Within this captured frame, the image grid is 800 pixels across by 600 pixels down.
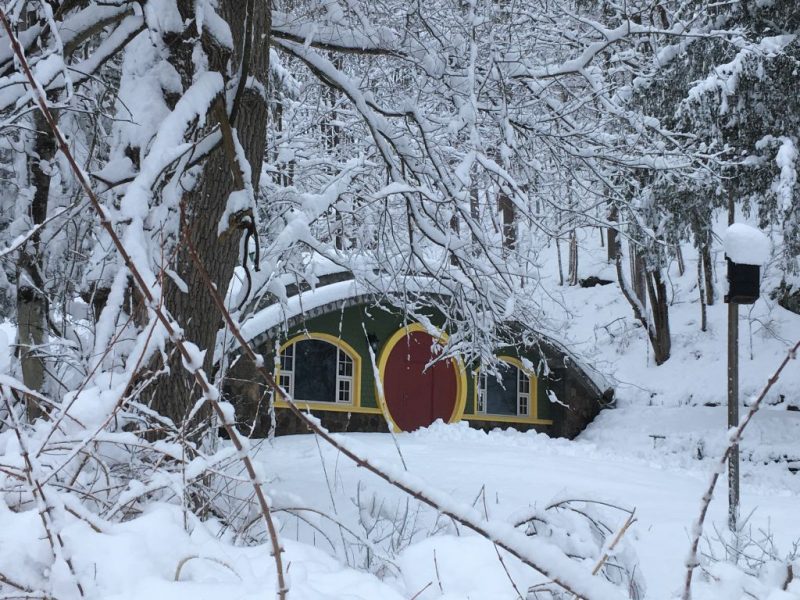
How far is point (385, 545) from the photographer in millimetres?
4770

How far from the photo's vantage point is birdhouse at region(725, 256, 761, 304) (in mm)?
7094

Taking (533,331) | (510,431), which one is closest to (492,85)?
(533,331)

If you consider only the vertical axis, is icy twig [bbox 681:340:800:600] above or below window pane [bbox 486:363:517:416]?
above

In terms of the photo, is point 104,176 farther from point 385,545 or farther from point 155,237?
point 385,545

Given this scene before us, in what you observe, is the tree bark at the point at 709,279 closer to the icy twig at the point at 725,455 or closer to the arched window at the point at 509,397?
the arched window at the point at 509,397

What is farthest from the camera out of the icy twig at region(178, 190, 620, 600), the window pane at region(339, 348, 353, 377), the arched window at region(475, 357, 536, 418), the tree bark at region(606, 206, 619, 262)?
the arched window at region(475, 357, 536, 418)

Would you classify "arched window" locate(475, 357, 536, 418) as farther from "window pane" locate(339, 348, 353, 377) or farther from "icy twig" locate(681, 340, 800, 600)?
"icy twig" locate(681, 340, 800, 600)

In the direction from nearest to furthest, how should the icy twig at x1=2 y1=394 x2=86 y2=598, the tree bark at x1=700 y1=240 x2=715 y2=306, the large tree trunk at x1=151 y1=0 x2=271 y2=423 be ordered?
1. the icy twig at x1=2 y1=394 x2=86 y2=598
2. the large tree trunk at x1=151 y1=0 x2=271 y2=423
3. the tree bark at x1=700 y1=240 x2=715 y2=306

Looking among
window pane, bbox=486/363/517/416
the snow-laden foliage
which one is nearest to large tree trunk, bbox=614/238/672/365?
window pane, bbox=486/363/517/416

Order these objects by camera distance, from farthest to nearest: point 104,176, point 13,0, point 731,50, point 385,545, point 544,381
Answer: point 544,381 < point 731,50 < point 385,545 < point 104,176 < point 13,0

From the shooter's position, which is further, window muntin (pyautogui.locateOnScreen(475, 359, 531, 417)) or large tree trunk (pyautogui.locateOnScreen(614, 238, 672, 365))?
large tree trunk (pyautogui.locateOnScreen(614, 238, 672, 365))

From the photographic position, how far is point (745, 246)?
7094 millimetres

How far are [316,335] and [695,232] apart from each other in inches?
285

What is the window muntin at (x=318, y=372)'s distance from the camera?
52.7 ft
